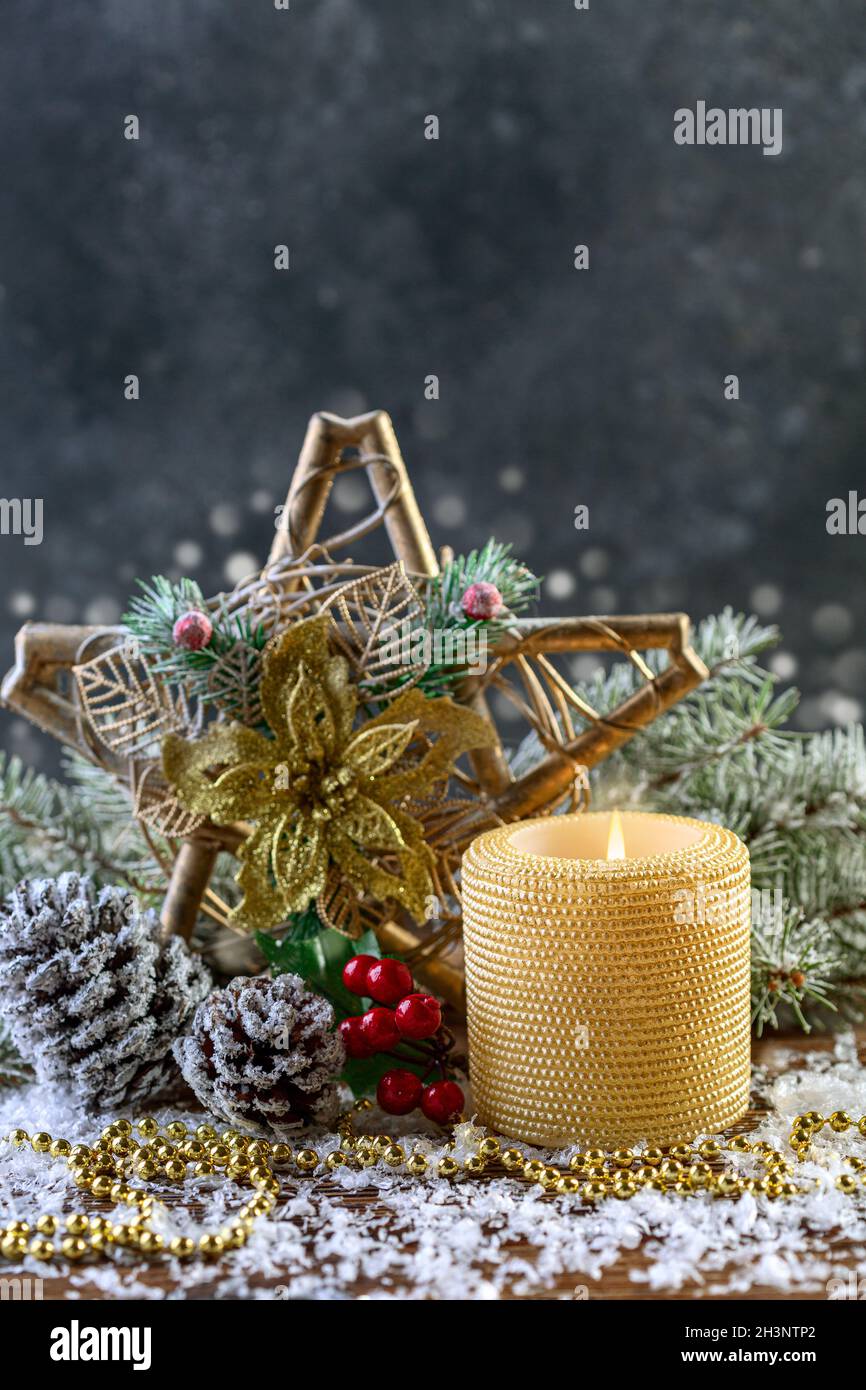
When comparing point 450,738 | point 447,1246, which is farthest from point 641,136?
point 447,1246

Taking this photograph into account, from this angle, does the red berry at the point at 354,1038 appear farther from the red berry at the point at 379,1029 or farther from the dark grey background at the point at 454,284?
the dark grey background at the point at 454,284

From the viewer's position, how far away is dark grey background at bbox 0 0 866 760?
1199mm

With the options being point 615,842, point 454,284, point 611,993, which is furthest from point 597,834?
point 454,284

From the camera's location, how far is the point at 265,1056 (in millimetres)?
665

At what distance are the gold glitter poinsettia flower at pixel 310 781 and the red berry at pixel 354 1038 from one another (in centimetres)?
8

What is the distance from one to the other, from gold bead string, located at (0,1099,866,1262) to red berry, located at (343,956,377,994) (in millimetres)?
65

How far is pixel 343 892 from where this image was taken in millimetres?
778

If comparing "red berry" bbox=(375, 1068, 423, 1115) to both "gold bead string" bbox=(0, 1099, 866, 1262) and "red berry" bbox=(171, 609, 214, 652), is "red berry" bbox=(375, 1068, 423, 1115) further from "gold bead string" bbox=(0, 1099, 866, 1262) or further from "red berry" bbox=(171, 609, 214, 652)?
"red berry" bbox=(171, 609, 214, 652)

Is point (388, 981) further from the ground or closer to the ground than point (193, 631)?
closer to the ground

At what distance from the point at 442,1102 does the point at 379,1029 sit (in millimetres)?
50

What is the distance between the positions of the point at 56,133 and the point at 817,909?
943mm

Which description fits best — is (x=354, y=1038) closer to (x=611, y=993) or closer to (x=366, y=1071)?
(x=366, y=1071)

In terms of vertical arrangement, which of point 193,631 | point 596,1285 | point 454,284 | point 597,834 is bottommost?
point 596,1285
